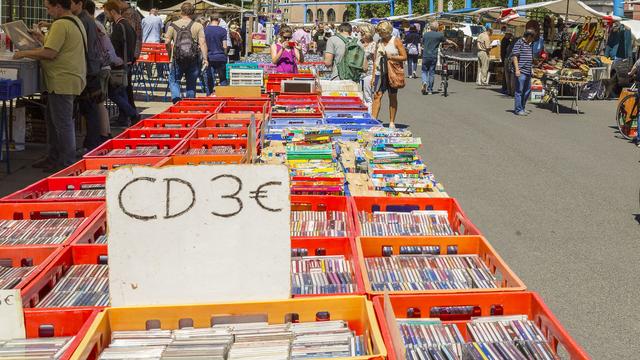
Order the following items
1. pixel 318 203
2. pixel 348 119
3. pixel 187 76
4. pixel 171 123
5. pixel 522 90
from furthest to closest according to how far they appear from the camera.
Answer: pixel 522 90, pixel 187 76, pixel 348 119, pixel 171 123, pixel 318 203

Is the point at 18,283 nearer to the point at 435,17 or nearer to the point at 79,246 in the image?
the point at 79,246

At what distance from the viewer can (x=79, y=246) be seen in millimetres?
3445

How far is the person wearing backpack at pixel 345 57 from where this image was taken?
510 inches

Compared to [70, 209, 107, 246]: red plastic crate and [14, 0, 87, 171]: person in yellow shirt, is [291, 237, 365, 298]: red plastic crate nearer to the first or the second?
[70, 209, 107, 246]: red plastic crate

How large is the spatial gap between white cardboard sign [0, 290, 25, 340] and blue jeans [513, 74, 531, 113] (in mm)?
15584

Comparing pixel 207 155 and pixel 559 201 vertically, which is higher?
pixel 207 155

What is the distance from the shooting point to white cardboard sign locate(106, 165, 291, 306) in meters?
2.60

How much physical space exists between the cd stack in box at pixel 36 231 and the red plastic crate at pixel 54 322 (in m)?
0.98

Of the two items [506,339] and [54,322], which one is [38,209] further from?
[506,339]

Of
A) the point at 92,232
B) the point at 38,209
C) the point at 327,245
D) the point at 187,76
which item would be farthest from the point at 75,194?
the point at 187,76

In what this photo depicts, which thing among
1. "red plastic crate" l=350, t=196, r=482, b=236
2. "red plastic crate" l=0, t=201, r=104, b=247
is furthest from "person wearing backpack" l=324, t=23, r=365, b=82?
"red plastic crate" l=0, t=201, r=104, b=247

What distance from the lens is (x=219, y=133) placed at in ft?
22.5

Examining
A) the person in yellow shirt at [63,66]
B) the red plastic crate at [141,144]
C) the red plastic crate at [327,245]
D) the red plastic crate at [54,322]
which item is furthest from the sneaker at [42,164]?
the red plastic crate at [54,322]

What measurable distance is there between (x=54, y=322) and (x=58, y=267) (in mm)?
627
